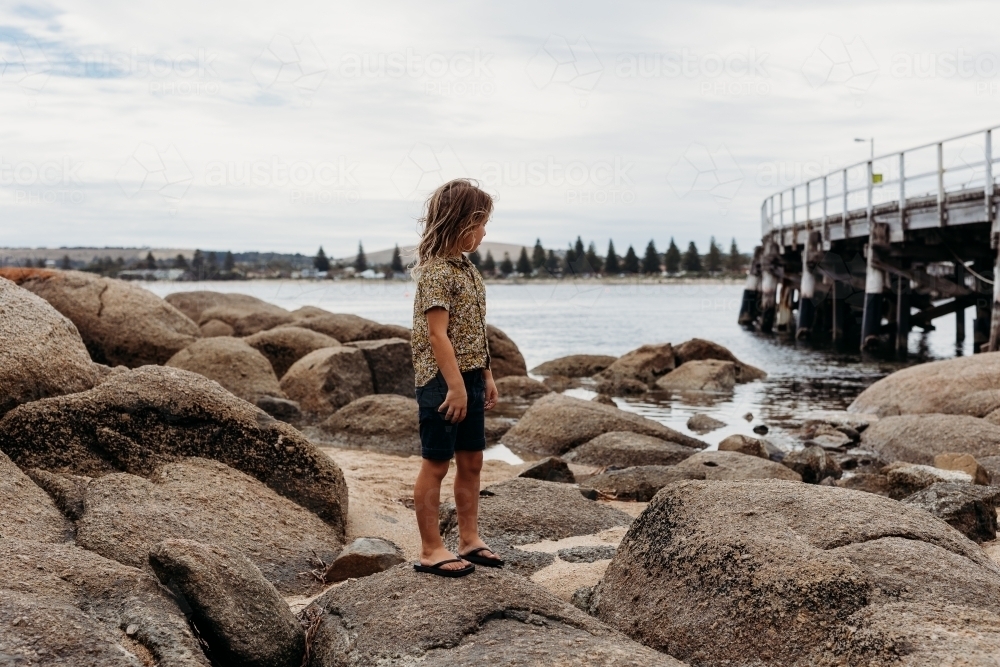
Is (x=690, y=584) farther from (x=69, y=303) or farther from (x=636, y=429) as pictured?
(x=69, y=303)

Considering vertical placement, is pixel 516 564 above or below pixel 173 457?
below

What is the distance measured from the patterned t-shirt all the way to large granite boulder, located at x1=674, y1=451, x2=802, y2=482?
4819 millimetres

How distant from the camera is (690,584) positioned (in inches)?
165

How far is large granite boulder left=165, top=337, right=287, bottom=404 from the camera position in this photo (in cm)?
1299

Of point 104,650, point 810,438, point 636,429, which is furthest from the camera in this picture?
point 810,438

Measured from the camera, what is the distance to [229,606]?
3.98 metres

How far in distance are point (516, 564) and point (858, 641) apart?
105 inches

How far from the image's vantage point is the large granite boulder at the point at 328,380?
525 inches

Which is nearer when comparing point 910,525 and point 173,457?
point 910,525

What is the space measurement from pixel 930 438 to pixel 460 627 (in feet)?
27.0

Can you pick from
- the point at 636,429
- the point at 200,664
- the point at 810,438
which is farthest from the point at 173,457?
the point at 810,438

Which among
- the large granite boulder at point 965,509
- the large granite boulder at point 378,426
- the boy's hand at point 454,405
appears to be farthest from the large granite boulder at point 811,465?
the boy's hand at point 454,405

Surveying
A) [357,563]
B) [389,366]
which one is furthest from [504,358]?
[357,563]

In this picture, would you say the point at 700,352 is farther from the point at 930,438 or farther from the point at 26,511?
the point at 26,511
